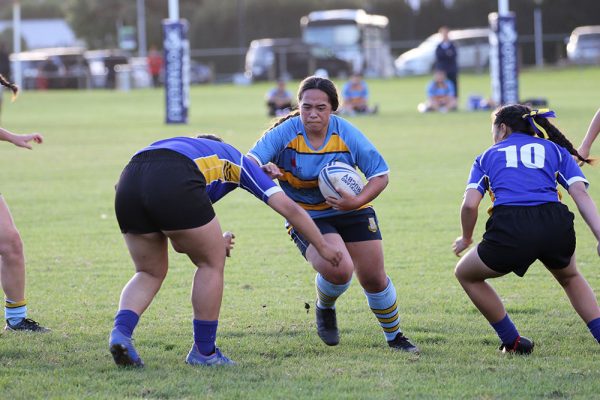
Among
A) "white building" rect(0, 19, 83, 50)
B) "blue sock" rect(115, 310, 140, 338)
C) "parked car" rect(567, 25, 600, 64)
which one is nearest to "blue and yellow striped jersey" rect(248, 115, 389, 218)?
"blue sock" rect(115, 310, 140, 338)

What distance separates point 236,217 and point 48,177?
5.24 metres

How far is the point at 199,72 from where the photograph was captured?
169 feet

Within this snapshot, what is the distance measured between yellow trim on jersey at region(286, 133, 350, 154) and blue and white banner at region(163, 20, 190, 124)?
19945 mm

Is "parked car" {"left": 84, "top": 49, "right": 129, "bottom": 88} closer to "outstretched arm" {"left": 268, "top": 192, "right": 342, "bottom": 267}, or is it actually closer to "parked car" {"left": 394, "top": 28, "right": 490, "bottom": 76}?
"parked car" {"left": 394, "top": 28, "right": 490, "bottom": 76}

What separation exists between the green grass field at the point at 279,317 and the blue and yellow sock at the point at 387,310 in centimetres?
12

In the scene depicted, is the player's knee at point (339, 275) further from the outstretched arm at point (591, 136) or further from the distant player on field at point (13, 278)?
the outstretched arm at point (591, 136)

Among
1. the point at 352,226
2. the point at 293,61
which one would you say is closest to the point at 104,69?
the point at 293,61

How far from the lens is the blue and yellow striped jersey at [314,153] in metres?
6.15

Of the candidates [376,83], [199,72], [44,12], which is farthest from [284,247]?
[44,12]

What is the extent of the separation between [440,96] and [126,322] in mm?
23487

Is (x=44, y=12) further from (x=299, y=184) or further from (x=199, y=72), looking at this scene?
(x=299, y=184)

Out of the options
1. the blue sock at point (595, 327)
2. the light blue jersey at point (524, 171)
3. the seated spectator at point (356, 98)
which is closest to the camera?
A: the light blue jersey at point (524, 171)

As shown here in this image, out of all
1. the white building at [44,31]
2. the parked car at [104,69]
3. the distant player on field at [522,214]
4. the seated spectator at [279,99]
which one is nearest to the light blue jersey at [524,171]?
the distant player on field at [522,214]

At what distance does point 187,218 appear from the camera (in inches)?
211
